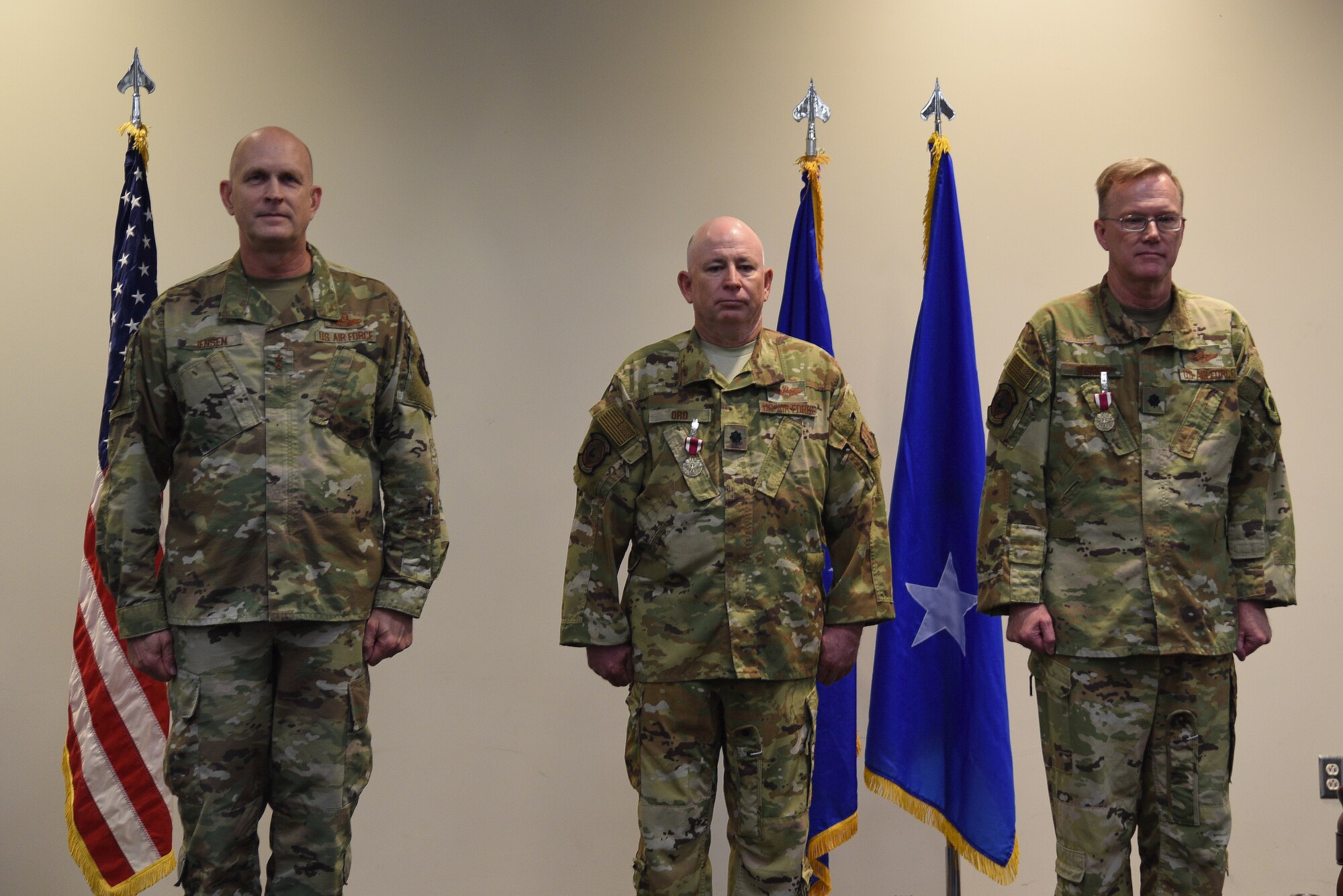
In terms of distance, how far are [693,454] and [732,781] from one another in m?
0.67

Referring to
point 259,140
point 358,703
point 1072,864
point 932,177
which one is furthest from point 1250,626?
point 259,140

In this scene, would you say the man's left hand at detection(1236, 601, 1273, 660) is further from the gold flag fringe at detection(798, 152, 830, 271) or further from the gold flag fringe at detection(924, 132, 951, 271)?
the gold flag fringe at detection(798, 152, 830, 271)

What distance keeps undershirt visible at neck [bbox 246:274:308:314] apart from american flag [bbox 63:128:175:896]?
30.2 inches

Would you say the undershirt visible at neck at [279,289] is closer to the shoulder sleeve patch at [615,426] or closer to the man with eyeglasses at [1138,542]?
the shoulder sleeve patch at [615,426]

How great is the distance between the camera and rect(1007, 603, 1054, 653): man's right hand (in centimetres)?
234

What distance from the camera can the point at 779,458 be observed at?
239cm

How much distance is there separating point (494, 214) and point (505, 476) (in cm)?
78

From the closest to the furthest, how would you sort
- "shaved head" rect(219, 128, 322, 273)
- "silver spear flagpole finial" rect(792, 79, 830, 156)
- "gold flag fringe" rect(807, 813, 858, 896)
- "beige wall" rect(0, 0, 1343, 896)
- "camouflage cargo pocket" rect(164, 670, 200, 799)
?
"camouflage cargo pocket" rect(164, 670, 200, 799), "shaved head" rect(219, 128, 322, 273), "gold flag fringe" rect(807, 813, 858, 896), "silver spear flagpole finial" rect(792, 79, 830, 156), "beige wall" rect(0, 0, 1343, 896)

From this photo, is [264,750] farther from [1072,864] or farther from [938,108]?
[938,108]

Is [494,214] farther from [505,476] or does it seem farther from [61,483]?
[61,483]

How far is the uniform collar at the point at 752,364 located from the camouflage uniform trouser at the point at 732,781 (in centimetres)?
62

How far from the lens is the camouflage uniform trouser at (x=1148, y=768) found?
2.28 metres

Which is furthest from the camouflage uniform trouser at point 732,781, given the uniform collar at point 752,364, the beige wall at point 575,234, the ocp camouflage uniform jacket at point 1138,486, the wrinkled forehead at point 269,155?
the wrinkled forehead at point 269,155

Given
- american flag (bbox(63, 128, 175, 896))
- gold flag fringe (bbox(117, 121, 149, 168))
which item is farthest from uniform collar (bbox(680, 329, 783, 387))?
gold flag fringe (bbox(117, 121, 149, 168))
